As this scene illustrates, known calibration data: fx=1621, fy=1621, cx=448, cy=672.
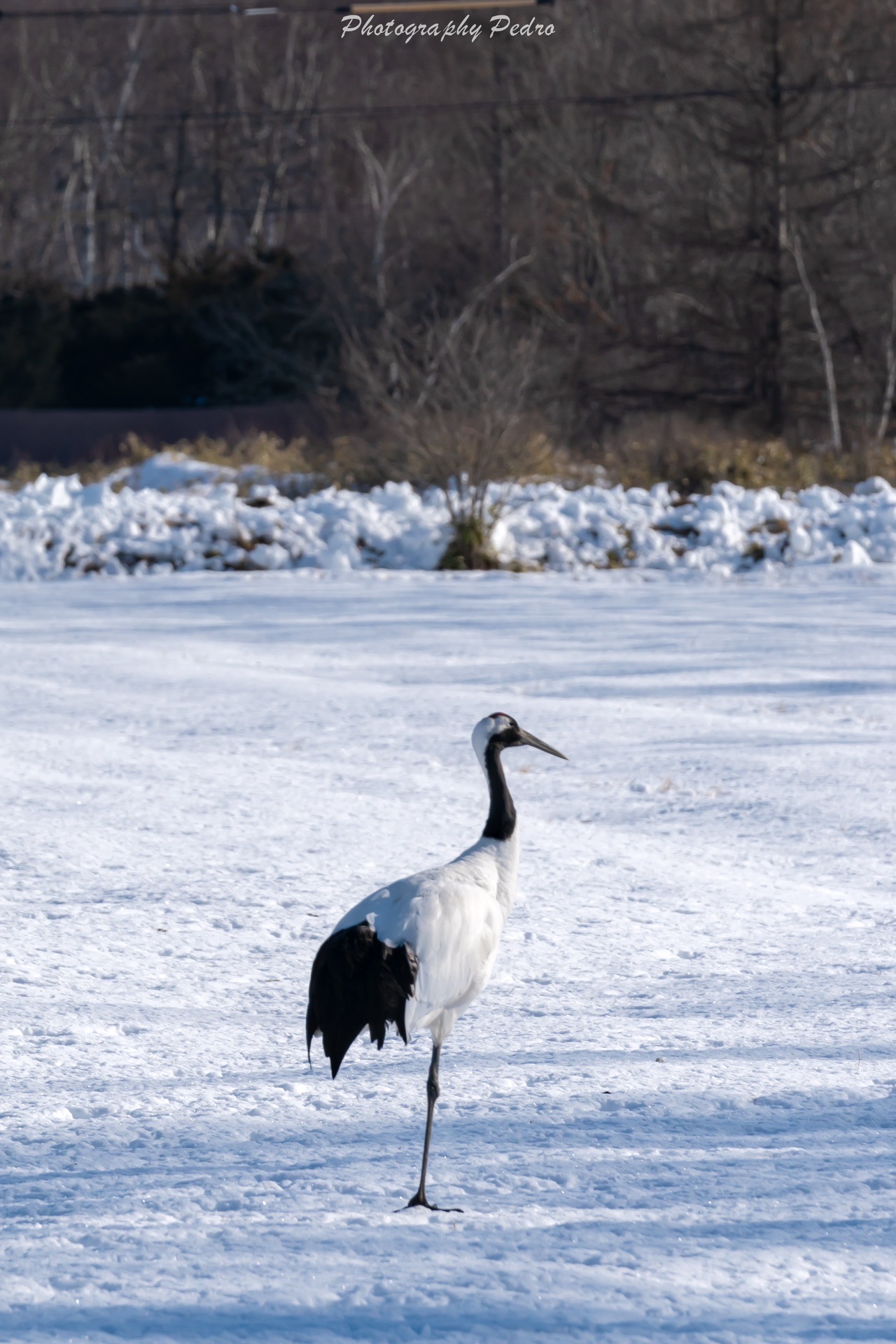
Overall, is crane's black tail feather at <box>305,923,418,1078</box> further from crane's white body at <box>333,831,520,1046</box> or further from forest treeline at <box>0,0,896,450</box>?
forest treeline at <box>0,0,896,450</box>

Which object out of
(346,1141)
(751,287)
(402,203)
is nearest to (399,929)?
(346,1141)

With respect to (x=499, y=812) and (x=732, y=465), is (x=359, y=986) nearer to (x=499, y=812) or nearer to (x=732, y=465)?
(x=499, y=812)

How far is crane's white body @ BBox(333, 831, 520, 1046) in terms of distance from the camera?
3648 millimetres

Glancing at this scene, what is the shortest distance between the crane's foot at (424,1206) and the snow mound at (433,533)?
14766 mm

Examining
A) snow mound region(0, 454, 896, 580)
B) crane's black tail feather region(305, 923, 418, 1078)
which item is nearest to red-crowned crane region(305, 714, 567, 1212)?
crane's black tail feather region(305, 923, 418, 1078)

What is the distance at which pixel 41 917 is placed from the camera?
6.09 m

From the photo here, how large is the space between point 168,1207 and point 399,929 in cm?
81

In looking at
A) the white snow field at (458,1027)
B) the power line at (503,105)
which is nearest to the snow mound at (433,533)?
the power line at (503,105)

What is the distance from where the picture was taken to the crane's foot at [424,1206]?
11.8 feet

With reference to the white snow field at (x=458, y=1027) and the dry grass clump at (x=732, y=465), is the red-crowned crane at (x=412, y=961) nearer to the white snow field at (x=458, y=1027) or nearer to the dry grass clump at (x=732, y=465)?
the white snow field at (x=458, y=1027)

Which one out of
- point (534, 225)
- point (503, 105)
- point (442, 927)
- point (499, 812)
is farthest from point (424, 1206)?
point (534, 225)

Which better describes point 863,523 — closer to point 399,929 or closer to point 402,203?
point 399,929

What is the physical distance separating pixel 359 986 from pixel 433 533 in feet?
49.6

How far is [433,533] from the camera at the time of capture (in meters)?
18.5
